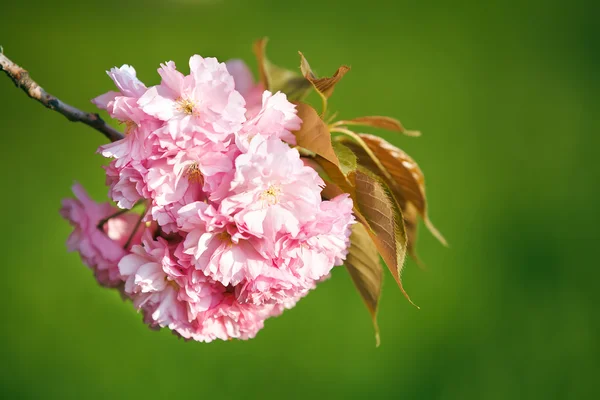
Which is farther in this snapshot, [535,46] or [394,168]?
[535,46]

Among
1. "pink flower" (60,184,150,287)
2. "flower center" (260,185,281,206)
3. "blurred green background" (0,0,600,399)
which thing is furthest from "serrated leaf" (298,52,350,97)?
"blurred green background" (0,0,600,399)

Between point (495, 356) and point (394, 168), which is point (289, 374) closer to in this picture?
point (495, 356)

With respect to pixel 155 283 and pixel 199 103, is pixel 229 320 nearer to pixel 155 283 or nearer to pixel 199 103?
pixel 155 283

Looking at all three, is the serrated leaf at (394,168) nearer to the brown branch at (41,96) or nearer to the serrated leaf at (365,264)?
the serrated leaf at (365,264)

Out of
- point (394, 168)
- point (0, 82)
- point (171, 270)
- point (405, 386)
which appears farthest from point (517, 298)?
point (0, 82)

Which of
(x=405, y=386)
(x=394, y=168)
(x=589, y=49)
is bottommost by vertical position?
(x=405, y=386)

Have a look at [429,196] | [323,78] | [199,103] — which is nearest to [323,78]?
[323,78]
